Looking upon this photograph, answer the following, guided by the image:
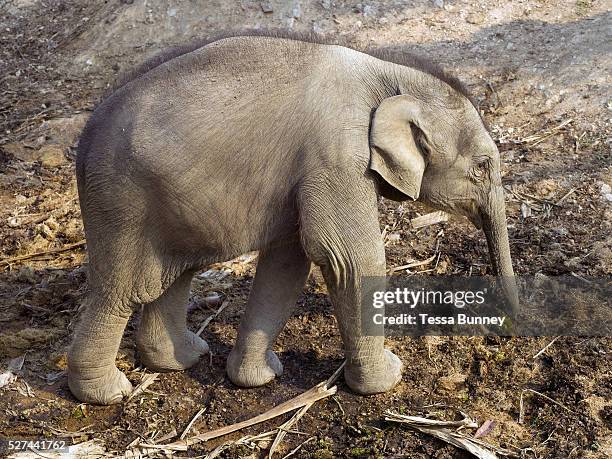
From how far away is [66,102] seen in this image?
7.80 m

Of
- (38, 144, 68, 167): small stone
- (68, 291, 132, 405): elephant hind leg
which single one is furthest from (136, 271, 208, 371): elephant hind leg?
(38, 144, 68, 167): small stone

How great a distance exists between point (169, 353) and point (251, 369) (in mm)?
472

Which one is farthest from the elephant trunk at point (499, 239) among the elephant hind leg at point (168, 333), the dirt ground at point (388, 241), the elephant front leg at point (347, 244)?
the elephant hind leg at point (168, 333)

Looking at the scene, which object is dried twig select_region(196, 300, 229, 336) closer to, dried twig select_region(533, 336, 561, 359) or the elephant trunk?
the elephant trunk

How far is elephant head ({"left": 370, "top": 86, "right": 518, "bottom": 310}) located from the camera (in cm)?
354

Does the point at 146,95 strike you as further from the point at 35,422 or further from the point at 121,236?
the point at 35,422

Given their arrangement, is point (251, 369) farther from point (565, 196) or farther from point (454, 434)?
point (565, 196)

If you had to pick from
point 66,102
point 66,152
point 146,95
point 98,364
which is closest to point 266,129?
point 146,95

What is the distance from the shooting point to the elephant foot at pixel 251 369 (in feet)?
13.7

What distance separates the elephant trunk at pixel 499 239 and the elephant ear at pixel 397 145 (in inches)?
19.4

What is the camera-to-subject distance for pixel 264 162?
11.7 ft

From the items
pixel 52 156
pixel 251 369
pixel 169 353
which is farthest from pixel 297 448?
pixel 52 156

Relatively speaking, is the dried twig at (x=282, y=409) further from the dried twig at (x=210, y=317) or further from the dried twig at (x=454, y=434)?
the dried twig at (x=210, y=317)

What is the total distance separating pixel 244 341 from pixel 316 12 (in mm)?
4921
